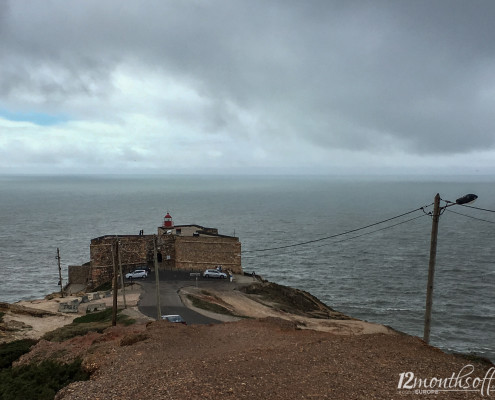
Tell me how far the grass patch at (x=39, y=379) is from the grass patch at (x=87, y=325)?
6.98m

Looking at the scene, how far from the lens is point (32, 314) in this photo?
109 ft

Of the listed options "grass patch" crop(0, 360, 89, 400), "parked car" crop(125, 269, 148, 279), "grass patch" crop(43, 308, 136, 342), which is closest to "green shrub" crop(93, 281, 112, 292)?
"parked car" crop(125, 269, 148, 279)

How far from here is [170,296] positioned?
38344 mm

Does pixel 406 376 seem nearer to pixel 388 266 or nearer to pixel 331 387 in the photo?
pixel 331 387

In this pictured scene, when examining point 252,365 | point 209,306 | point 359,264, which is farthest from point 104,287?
point 359,264

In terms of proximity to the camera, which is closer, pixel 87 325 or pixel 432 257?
pixel 432 257

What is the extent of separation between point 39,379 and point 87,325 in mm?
12367

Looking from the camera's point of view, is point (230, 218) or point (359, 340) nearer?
point (359, 340)

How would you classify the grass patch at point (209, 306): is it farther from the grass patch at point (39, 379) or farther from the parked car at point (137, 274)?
the grass patch at point (39, 379)

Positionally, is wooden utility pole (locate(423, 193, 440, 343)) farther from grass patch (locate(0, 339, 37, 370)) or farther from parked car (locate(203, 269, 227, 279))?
parked car (locate(203, 269, 227, 279))

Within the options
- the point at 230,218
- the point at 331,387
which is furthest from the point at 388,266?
the point at 230,218

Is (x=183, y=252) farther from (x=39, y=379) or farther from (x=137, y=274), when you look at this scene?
(x=39, y=379)

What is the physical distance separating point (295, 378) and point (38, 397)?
912cm

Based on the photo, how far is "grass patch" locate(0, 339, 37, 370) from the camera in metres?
19.6
